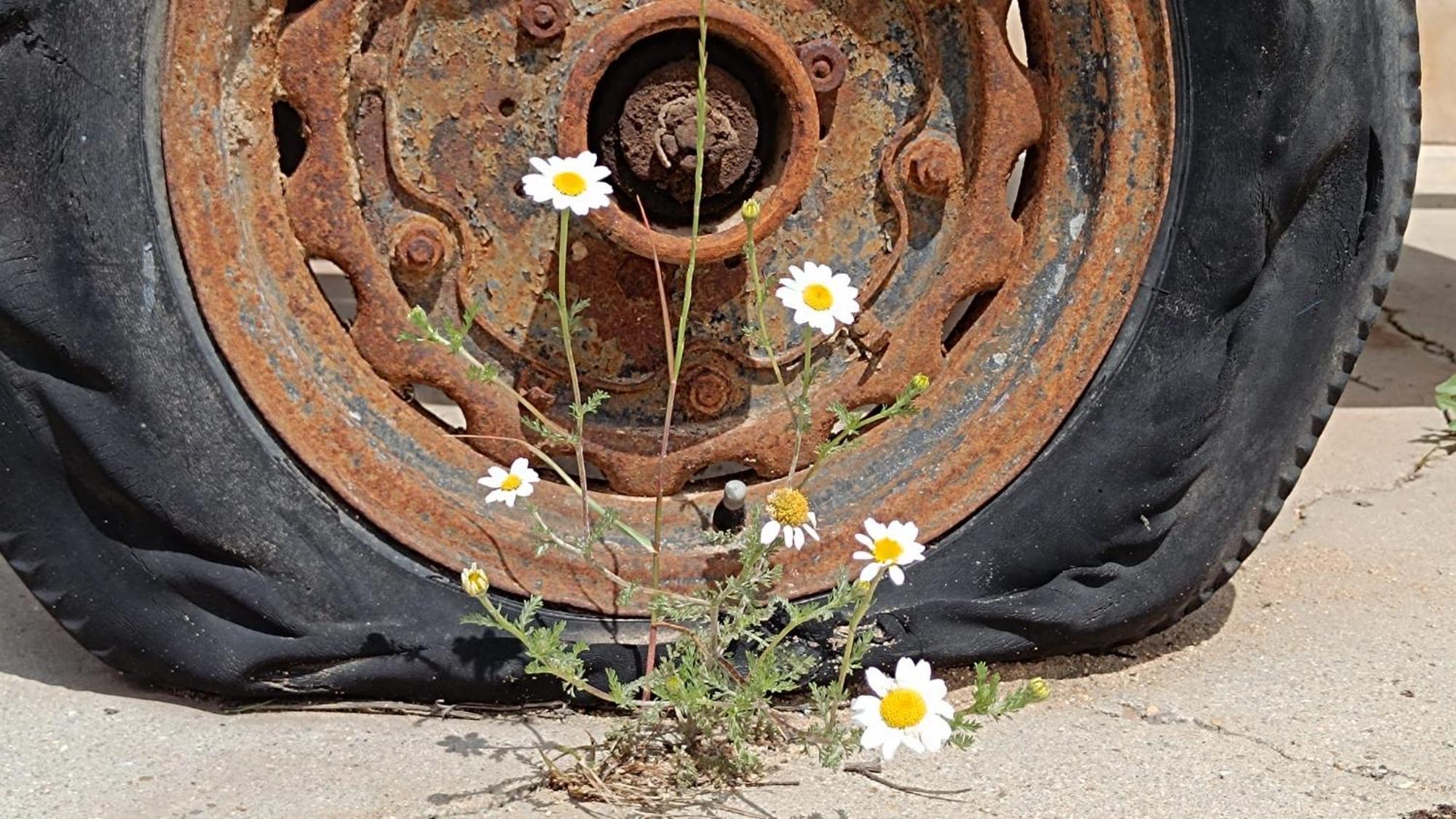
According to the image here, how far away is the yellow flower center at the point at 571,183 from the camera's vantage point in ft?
5.10

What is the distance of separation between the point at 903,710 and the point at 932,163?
0.72 m

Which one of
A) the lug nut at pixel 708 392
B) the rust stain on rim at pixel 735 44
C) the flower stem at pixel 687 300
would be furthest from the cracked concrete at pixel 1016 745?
the rust stain on rim at pixel 735 44

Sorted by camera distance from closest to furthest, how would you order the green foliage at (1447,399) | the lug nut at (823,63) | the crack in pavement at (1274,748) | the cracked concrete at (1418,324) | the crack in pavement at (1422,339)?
the crack in pavement at (1274,748)
the lug nut at (823,63)
the green foliage at (1447,399)
the cracked concrete at (1418,324)
the crack in pavement at (1422,339)

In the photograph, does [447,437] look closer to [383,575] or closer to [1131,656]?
[383,575]

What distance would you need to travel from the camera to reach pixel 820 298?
161cm

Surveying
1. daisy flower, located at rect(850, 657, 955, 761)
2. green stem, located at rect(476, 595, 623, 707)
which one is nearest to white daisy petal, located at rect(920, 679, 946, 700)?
daisy flower, located at rect(850, 657, 955, 761)

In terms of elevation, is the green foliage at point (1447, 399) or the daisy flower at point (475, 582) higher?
the green foliage at point (1447, 399)

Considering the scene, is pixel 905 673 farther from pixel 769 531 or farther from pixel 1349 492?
pixel 1349 492

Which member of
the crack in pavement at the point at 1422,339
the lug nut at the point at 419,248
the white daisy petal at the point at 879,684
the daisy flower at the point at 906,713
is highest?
the crack in pavement at the point at 1422,339

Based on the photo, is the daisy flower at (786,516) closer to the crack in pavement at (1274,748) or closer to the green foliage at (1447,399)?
the crack in pavement at (1274,748)

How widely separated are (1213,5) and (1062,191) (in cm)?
26

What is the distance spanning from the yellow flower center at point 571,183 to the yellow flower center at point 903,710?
1.83ft

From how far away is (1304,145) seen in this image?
1.76 m

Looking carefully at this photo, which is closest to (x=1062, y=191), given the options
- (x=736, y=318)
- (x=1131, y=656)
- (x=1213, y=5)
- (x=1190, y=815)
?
(x=1213, y=5)
